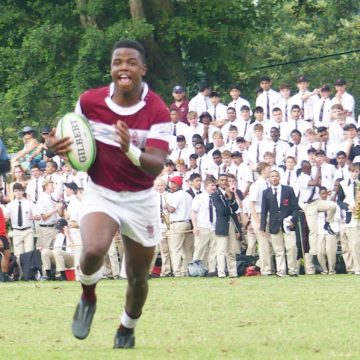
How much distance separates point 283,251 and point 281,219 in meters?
0.62

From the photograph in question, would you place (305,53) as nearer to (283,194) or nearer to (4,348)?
(283,194)

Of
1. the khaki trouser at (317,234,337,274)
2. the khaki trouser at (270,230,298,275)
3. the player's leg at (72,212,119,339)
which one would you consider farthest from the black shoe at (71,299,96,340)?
the khaki trouser at (317,234,337,274)

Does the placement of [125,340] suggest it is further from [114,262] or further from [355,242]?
[114,262]

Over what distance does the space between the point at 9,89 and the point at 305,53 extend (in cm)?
1683

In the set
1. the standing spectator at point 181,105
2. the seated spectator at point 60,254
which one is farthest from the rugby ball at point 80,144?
the standing spectator at point 181,105

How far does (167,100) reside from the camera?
36312 millimetres

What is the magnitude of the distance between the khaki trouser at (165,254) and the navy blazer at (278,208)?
2641 millimetres

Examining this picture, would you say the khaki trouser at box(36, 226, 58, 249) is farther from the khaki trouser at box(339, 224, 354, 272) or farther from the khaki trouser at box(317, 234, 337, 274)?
the khaki trouser at box(339, 224, 354, 272)

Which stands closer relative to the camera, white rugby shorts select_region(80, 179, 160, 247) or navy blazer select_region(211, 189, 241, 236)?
white rugby shorts select_region(80, 179, 160, 247)

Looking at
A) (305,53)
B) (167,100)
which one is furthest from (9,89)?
(305,53)

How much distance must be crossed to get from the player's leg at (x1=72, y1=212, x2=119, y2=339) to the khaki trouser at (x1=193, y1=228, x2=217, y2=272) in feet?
52.0

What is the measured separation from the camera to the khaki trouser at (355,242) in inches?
1026

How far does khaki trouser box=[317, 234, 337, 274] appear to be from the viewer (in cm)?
2688

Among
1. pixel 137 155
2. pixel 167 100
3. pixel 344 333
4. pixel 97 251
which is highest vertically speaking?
pixel 167 100
